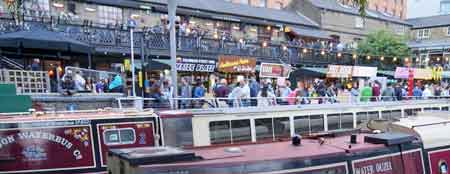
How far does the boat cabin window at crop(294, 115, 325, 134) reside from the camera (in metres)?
8.27

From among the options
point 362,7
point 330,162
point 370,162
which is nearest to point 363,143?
point 370,162

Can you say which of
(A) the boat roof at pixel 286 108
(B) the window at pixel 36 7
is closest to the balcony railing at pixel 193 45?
(B) the window at pixel 36 7

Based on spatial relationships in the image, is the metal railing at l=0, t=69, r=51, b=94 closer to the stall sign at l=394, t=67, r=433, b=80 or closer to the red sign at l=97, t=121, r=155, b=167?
the red sign at l=97, t=121, r=155, b=167

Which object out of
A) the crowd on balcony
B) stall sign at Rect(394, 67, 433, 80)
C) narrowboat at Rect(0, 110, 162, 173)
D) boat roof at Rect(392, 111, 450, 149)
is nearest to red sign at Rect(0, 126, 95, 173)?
narrowboat at Rect(0, 110, 162, 173)

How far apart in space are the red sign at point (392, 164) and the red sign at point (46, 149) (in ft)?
12.8

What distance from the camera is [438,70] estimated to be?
2606cm

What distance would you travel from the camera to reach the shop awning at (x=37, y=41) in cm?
1194

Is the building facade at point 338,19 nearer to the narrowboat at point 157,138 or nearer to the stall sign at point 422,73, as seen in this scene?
the stall sign at point 422,73

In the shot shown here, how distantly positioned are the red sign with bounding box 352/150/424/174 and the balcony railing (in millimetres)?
7610

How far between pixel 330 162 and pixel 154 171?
1.90m

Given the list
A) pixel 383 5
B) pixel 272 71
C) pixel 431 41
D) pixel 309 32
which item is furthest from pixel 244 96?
pixel 383 5

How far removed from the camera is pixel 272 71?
13.6 metres

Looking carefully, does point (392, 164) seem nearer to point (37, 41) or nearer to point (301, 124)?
point (301, 124)

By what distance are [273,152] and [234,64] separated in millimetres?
11268
